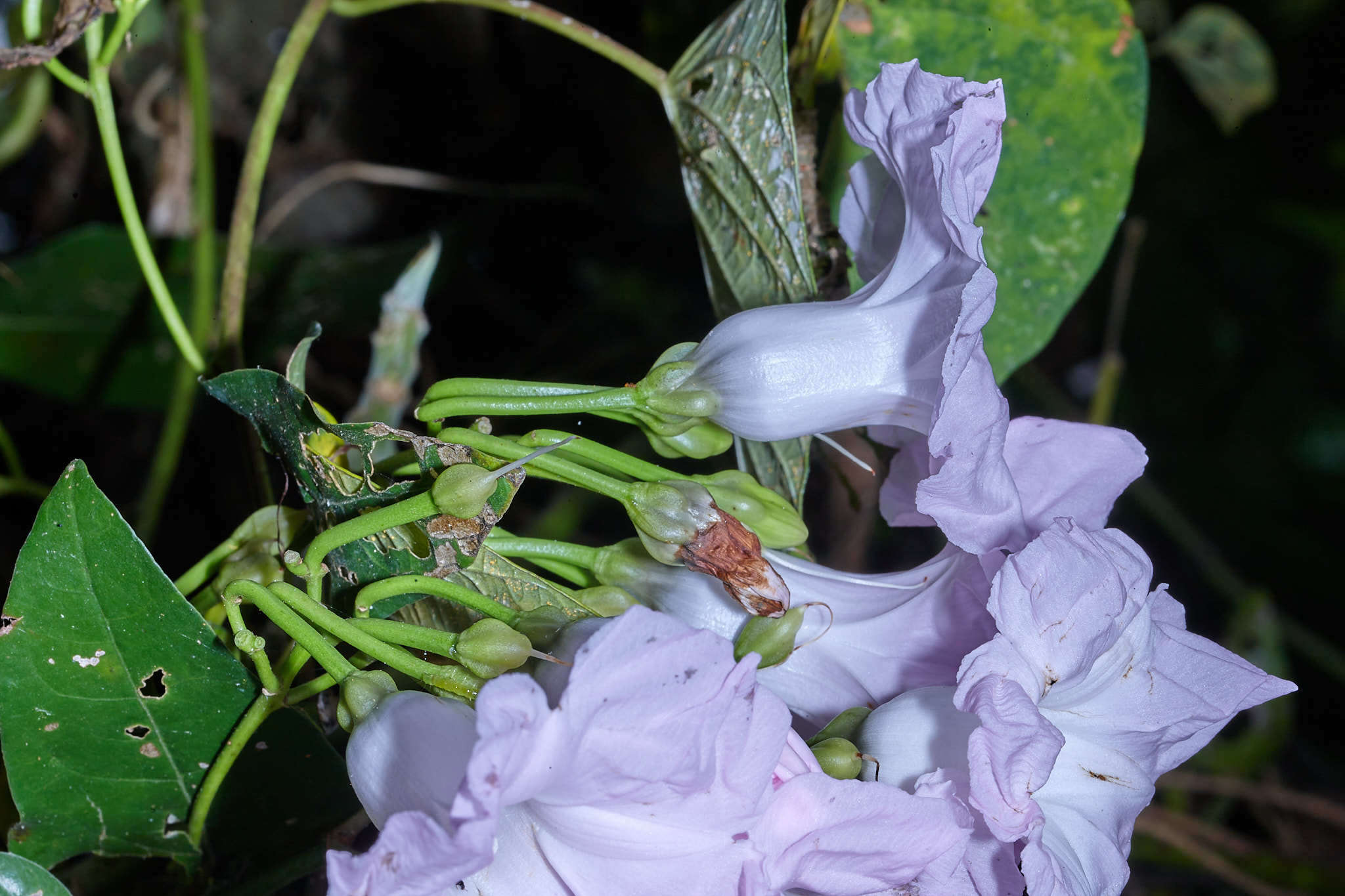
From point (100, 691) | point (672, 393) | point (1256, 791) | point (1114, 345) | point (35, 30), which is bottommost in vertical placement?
point (1256, 791)

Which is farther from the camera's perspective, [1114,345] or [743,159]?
[1114,345]

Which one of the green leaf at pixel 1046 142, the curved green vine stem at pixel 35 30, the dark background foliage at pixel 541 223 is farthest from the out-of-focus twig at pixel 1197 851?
the curved green vine stem at pixel 35 30

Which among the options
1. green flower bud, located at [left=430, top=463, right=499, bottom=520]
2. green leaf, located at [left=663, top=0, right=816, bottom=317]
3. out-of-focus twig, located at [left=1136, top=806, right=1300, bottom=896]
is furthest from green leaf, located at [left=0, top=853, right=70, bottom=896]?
out-of-focus twig, located at [left=1136, top=806, right=1300, bottom=896]

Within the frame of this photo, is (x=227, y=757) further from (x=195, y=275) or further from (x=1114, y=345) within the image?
(x=1114, y=345)

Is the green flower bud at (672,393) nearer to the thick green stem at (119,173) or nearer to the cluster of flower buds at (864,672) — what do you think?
the cluster of flower buds at (864,672)

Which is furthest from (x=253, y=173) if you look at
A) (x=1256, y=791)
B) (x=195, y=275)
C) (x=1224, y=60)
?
(x=1256, y=791)
